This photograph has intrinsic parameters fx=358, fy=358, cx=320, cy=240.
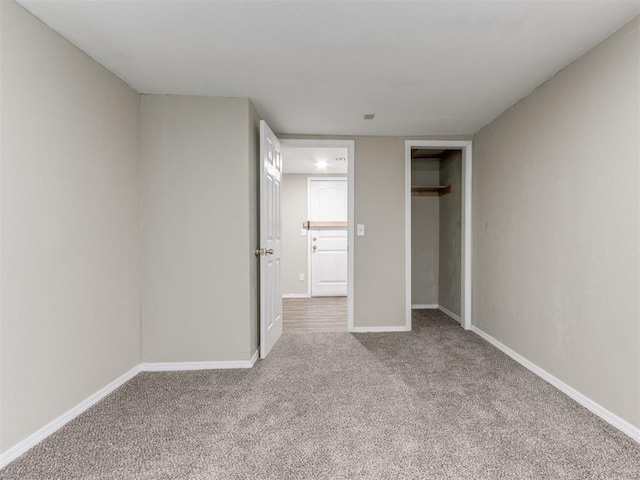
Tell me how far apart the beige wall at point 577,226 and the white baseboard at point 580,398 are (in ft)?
0.11

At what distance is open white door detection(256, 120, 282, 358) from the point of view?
2.90 m

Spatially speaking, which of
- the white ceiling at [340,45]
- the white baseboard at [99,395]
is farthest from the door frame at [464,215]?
the white baseboard at [99,395]

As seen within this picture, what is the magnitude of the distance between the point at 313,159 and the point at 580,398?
3.92m

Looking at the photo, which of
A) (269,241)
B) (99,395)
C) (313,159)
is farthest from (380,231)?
(99,395)

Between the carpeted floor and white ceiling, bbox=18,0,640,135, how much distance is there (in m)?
2.06

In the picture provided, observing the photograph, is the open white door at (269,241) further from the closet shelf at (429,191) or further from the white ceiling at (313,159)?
the closet shelf at (429,191)

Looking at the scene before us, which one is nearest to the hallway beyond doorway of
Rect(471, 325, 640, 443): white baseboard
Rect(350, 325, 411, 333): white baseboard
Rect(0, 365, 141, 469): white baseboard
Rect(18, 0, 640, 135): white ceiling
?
Rect(350, 325, 411, 333): white baseboard

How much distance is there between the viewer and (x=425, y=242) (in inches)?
194

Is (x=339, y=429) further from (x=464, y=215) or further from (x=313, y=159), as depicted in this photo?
(x=313, y=159)

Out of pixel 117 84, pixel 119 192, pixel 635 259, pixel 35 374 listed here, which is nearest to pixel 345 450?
pixel 35 374

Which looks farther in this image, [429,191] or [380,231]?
[429,191]

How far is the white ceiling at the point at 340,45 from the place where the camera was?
1.69m

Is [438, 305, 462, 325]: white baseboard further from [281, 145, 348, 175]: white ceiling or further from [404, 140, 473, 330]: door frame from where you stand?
[281, 145, 348, 175]: white ceiling

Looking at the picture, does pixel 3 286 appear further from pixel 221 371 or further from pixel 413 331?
pixel 413 331
